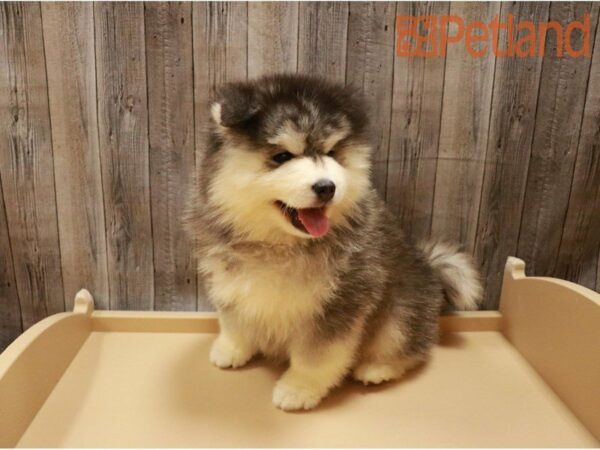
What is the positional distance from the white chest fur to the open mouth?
8 centimetres

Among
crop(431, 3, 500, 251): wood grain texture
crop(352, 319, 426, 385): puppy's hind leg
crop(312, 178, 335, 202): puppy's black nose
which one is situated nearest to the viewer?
crop(312, 178, 335, 202): puppy's black nose

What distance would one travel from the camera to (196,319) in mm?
1522

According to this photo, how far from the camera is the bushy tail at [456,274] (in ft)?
4.75

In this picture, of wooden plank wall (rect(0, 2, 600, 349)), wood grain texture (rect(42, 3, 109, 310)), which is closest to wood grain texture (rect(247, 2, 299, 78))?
wooden plank wall (rect(0, 2, 600, 349))

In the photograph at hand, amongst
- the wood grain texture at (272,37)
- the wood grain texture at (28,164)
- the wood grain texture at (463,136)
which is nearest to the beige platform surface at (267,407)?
the wood grain texture at (28,164)

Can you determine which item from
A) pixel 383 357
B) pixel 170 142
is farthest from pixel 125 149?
pixel 383 357

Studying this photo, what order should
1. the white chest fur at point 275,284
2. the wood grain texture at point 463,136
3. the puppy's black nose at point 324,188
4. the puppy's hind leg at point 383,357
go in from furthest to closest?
the wood grain texture at point 463,136 → the puppy's hind leg at point 383,357 → the white chest fur at point 275,284 → the puppy's black nose at point 324,188

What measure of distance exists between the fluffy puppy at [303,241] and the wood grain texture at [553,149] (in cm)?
48

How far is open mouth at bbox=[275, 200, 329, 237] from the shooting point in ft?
3.47

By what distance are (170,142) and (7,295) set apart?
71 centimetres

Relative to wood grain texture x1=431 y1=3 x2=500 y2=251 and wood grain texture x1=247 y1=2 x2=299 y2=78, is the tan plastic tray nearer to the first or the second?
wood grain texture x1=431 y1=3 x2=500 y2=251

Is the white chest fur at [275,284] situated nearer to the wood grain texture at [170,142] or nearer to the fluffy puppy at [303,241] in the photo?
the fluffy puppy at [303,241]

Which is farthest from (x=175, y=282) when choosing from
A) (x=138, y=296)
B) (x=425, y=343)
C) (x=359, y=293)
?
(x=425, y=343)

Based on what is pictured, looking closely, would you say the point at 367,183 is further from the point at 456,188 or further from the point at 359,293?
the point at 456,188
